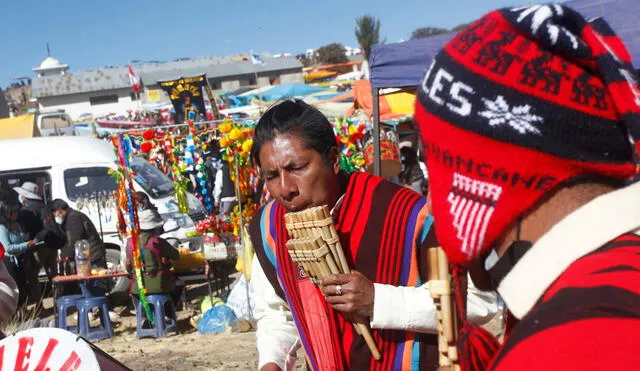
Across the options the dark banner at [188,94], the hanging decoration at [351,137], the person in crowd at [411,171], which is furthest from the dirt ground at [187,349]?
the dark banner at [188,94]

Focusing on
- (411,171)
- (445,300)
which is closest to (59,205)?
(411,171)

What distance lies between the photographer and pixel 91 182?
11.0 meters

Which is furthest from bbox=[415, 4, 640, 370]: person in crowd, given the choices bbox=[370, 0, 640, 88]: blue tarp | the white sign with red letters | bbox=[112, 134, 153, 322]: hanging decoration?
bbox=[112, 134, 153, 322]: hanging decoration

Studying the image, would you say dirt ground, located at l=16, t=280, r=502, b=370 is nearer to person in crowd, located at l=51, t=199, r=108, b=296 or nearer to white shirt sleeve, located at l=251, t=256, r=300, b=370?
person in crowd, located at l=51, t=199, r=108, b=296

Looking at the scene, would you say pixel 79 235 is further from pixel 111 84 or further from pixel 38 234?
pixel 111 84

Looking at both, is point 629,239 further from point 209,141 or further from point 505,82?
point 209,141

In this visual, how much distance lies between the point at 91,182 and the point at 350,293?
9.55 m

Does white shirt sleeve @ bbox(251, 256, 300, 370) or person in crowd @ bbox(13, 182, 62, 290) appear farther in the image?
person in crowd @ bbox(13, 182, 62, 290)

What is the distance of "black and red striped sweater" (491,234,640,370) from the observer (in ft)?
2.87

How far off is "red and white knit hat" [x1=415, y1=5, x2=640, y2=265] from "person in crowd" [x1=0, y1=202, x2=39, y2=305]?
949cm

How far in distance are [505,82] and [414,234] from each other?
1.35 meters

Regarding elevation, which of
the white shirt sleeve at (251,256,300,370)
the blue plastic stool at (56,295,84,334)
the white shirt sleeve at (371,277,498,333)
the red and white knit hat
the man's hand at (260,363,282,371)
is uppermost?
the red and white knit hat

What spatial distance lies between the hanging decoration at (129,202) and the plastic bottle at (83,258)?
665mm

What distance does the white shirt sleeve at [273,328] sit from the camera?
8.07ft
